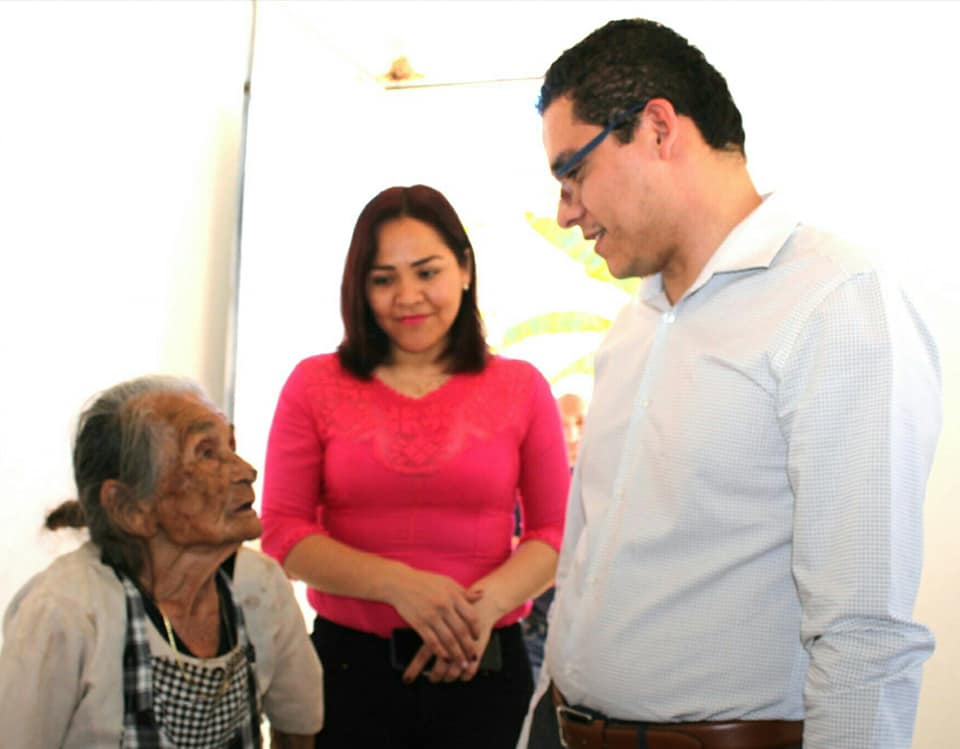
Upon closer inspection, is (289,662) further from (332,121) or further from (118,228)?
(332,121)

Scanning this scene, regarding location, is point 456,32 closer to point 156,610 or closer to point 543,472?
point 543,472

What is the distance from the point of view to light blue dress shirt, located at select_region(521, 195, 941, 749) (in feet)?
3.44

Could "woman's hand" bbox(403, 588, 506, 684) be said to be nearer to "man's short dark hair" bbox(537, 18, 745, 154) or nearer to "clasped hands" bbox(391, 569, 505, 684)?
"clasped hands" bbox(391, 569, 505, 684)

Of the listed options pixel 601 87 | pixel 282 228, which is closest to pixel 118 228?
pixel 282 228

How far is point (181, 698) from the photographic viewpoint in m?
1.52

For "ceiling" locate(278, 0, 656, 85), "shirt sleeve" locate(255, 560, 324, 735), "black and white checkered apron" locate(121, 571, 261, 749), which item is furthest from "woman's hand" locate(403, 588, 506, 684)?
"ceiling" locate(278, 0, 656, 85)

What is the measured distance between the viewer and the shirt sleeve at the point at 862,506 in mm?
1034

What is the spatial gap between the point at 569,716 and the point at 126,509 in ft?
2.49

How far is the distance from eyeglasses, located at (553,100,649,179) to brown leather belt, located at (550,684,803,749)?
2.49 feet

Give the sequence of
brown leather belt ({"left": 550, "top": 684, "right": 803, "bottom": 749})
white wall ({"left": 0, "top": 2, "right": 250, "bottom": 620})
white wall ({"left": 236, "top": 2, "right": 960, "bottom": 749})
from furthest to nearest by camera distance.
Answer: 1. white wall ({"left": 236, "top": 2, "right": 960, "bottom": 749})
2. white wall ({"left": 0, "top": 2, "right": 250, "bottom": 620})
3. brown leather belt ({"left": 550, "top": 684, "right": 803, "bottom": 749})

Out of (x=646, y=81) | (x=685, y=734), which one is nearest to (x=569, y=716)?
(x=685, y=734)

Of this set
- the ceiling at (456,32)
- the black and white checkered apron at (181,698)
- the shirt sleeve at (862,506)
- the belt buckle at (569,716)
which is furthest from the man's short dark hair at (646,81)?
the ceiling at (456,32)

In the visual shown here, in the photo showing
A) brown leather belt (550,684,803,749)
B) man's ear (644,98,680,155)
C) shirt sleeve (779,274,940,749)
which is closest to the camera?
shirt sleeve (779,274,940,749)

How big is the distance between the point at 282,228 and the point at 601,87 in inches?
72.3
